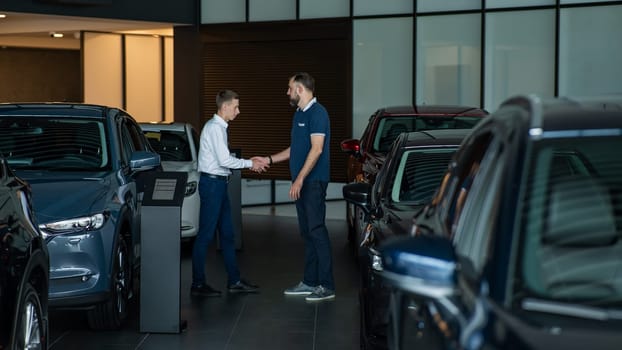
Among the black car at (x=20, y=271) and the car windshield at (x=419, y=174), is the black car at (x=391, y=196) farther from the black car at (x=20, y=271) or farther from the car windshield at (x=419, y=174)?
the black car at (x=20, y=271)

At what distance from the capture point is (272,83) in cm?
2214

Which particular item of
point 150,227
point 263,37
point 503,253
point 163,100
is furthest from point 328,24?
point 503,253

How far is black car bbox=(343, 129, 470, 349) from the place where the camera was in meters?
7.13

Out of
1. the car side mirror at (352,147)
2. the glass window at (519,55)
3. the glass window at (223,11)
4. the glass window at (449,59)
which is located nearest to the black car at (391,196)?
the car side mirror at (352,147)

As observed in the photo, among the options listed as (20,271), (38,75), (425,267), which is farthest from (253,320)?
(38,75)

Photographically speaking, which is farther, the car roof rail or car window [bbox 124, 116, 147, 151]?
car window [bbox 124, 116, 147, 151]

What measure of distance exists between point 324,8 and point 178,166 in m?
7.59

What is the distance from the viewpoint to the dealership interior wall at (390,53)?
18703mm

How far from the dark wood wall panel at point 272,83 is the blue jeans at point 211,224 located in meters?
9.80

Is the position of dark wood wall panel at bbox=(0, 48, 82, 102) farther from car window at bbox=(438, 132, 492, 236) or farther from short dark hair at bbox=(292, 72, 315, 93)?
car window at bbox=(438, 132, 492, 236)

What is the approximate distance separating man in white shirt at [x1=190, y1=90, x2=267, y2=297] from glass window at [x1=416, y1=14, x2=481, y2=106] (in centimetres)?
895

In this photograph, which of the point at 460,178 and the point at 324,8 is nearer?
the point at 460,178

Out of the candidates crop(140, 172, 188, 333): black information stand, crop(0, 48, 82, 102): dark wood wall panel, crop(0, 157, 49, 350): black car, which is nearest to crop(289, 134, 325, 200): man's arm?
crop(140, 172, 188, 333): black information stand

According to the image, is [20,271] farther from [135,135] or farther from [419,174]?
[135,135]
